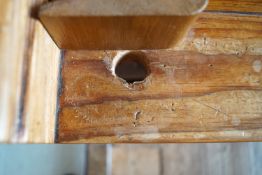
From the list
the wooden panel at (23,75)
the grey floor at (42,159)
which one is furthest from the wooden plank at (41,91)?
the grey floor at (42,159)

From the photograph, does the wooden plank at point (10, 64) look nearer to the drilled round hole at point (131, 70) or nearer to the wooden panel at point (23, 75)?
the wooden panel at point (23, 75)

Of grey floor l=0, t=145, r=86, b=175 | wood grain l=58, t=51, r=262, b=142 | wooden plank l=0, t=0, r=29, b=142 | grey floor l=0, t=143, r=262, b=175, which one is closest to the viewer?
wooden plank l=0, t=0, r=29, b=142

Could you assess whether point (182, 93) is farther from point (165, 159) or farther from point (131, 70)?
point (165, 159)

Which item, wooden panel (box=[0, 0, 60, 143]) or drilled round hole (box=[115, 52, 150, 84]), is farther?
drilled round hole (box=[115, 52, 150, 84])

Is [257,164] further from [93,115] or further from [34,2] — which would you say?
[34,2]

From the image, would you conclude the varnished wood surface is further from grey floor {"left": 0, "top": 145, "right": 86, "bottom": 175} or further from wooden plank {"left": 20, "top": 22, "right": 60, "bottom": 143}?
grey floor {"left": 0, "top": 145, "right": 86, "bottom": 175}

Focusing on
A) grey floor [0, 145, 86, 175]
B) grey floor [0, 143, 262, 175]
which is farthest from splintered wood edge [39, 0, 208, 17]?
grey floor [0, 143, 262, 175]

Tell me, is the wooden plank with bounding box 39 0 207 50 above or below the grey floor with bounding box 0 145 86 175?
above
